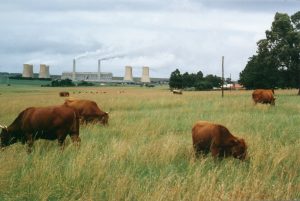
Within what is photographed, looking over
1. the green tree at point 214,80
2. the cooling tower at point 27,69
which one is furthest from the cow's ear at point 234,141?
the cooling tower at point 27,69

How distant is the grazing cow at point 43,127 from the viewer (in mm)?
11406

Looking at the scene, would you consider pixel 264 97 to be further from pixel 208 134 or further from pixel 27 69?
pixel 27 69

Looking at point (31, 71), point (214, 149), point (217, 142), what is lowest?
point (214, 149)

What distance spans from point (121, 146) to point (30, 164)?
2.12 metres

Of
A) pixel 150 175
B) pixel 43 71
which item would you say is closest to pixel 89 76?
pixel 43 71

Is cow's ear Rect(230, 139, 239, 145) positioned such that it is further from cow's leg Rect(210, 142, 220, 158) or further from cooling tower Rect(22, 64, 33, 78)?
cooling tower Rect(22, 64, 33, 78)

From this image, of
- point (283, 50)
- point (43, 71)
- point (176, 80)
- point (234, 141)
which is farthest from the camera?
point (43, 71)

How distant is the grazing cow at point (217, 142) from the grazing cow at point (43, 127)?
3055 mm

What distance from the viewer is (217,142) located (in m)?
9.70

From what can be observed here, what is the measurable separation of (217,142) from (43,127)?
172 inches

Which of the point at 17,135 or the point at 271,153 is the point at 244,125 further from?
the point at 17,135

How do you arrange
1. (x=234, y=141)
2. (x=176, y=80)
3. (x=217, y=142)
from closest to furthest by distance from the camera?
(x=234, y=141)
(x=217, y=142)
(x=176, y=80)

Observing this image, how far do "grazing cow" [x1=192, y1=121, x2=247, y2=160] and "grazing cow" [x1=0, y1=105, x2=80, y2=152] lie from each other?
10.0 ft

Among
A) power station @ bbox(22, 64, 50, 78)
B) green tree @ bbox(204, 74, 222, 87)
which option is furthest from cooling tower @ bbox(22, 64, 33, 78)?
green tree @ bbox(204, 74, 222, 87)
